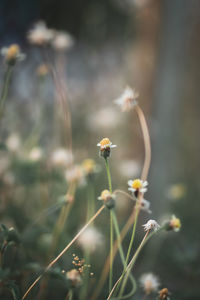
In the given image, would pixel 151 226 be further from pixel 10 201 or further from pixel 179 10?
pixel 179 10

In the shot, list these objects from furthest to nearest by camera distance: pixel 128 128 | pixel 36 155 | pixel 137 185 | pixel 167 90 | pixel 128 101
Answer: pixel 128 128, pixel 167 90, pixel 36 155, pixel 128 101, pixel 137 185

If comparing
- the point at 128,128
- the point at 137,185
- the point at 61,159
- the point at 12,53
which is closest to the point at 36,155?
the point at 61,159

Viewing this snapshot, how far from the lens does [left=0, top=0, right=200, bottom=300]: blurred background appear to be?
3.25 ft

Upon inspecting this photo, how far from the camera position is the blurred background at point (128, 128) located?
0.99 metres

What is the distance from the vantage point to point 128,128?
1.45m

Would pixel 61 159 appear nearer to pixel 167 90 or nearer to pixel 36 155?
pixel 36 155

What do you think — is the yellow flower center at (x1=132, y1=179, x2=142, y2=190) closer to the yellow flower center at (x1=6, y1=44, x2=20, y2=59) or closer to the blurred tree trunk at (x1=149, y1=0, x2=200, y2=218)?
the yellow flower center at (x1=6, y1=44, x2=20, y2=59)

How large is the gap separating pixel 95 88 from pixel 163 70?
0.53 meters

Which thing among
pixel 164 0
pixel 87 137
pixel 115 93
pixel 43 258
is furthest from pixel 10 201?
pixel 164 0

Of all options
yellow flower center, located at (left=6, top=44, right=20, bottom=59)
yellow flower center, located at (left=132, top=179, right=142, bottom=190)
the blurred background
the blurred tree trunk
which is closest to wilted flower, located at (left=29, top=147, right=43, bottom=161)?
the blurred background

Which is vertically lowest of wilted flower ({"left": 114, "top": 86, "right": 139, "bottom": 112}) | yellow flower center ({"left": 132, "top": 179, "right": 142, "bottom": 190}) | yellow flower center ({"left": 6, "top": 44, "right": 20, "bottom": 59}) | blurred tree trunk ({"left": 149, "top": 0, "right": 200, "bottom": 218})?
yellow flower center ({"left": 132, "top": 179, "right": 142, "bottom": 190})

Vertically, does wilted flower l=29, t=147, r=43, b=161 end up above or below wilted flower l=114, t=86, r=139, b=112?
above

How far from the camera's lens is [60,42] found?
1097 mm

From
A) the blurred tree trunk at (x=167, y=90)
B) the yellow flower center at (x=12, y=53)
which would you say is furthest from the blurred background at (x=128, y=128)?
the yellow flower center at (x=12, y=53)
